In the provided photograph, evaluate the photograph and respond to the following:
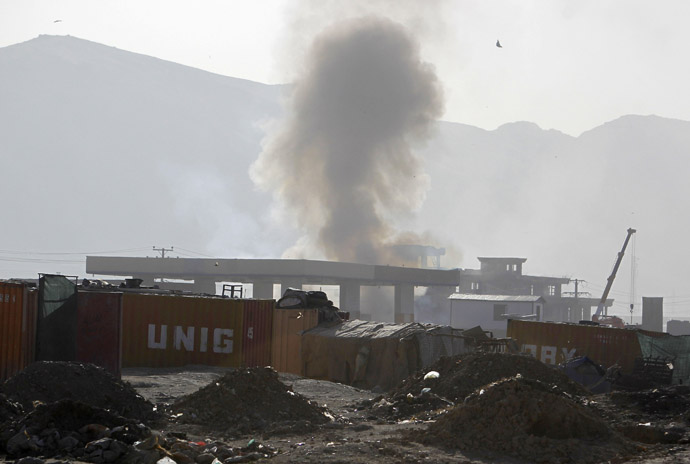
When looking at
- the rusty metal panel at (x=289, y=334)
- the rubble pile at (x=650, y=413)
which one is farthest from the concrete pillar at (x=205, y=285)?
the rubble pile at (x=650, y=413)

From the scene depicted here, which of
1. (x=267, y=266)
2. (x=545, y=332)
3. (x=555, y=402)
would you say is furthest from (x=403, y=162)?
(x=555, y=402)

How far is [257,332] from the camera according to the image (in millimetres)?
30625

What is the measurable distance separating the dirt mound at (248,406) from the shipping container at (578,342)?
1581cm

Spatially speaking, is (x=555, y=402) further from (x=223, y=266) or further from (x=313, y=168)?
(x=313, y=168)

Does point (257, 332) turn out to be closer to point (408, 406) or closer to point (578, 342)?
point (578, 342)

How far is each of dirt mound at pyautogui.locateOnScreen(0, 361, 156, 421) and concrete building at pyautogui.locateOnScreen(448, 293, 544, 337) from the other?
205 feet

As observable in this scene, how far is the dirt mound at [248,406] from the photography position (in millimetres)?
16594

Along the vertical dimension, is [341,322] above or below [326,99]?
below

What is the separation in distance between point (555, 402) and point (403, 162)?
75.1 metres

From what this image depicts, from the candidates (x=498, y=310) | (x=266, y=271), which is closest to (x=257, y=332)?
(x=266, y=271)

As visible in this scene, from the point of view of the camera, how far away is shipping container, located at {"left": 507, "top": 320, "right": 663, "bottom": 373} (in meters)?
30.5

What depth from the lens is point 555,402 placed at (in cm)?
1573

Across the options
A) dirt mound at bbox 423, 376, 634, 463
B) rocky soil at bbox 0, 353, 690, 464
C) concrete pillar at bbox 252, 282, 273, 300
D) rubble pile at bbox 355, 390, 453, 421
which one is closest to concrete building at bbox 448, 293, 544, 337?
concrete pillar at bbox 252, 282, 273, 300

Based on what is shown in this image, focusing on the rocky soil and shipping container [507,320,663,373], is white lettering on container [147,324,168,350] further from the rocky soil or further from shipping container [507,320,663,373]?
shipping container [507,320,663,373]
